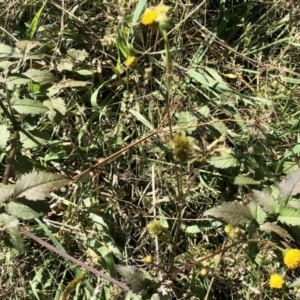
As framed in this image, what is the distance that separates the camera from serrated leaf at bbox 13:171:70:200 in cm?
144

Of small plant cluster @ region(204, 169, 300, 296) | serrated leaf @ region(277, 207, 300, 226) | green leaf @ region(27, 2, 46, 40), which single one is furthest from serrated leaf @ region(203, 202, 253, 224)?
green leaf @ region(27, 2, 46, 40)

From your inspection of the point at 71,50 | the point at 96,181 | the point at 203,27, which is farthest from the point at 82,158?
the point at 203,27

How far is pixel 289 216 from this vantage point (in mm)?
1612

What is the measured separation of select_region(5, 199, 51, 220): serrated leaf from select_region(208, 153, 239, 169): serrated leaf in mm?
559

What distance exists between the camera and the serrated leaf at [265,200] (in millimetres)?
1631

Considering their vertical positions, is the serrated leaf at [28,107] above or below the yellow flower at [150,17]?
below

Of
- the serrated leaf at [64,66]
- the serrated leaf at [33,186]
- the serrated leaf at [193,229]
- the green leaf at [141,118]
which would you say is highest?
the serrated leaf at [64,66]

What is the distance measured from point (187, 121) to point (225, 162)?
182 mm

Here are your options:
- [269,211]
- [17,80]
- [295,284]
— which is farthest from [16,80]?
[295,284]

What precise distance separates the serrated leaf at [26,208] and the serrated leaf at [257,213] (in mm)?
616

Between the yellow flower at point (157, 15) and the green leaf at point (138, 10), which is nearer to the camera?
the yellow flower at point (157, 15)

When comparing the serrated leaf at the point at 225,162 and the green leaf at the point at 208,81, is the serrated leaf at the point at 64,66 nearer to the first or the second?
the green leaf at the point at 208,81

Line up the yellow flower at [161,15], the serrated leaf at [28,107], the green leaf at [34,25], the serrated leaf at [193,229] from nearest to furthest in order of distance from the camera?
the yellow flower at [161,15] < the serrated leaf at [28,107] < the serrated leaf at [193,229] < the green leaf at [34,25]

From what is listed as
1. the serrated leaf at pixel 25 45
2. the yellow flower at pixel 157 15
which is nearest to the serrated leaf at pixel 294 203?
the yellow flower at pixel 157 15
